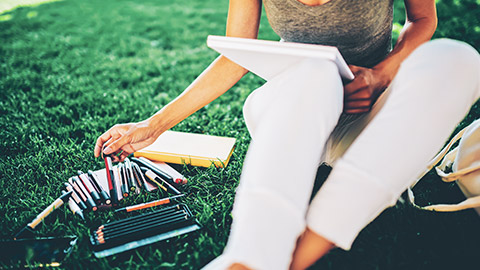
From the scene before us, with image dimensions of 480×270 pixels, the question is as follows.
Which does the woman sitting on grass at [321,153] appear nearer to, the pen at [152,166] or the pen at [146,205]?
the pen at [146,205]

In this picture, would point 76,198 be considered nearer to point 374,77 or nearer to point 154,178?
point 154,178

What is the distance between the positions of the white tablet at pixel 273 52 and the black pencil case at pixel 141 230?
1.85 ft

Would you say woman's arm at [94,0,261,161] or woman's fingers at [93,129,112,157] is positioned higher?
woman's arm at [94,0,261,161]

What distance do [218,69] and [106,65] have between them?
1.91m

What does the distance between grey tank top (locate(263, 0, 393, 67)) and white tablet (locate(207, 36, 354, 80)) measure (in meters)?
0.29

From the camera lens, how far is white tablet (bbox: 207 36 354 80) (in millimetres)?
872

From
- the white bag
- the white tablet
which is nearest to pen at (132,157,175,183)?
the white tablet

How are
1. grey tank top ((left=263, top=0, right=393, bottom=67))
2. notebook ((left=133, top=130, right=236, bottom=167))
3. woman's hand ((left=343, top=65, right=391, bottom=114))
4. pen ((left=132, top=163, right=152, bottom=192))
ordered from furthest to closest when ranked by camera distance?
notebook ((left=133, top=130, right=236, bottom=167))
pen ((left=132, top=163, right=152, bottom=192))
grey tank top ((left=263, top=0, right=393, bottom=67))
woman's hand ((left=343, top=65, right=391, bottom=114))

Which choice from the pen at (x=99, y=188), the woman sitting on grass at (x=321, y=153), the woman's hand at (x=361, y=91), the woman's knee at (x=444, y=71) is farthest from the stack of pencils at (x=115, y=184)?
the woman's knee at (x=444, y=71)

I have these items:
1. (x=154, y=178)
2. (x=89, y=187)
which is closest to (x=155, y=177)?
(x=154, y=178)

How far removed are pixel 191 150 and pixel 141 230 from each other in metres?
0.54

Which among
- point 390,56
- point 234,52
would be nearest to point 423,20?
point 390,56

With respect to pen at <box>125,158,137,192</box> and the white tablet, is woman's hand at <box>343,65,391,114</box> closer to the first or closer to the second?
the white tablet

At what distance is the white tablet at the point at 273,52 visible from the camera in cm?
87
